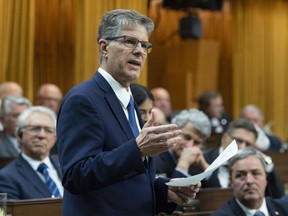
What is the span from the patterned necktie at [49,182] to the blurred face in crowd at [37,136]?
107mm

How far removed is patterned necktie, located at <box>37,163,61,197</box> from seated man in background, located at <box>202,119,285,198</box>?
1.28 meters

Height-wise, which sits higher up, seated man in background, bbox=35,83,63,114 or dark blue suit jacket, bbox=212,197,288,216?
seated man in background, bbox=35,83,63,114

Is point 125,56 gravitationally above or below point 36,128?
above

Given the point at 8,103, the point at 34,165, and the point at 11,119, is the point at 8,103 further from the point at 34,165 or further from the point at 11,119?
the point at 34,165

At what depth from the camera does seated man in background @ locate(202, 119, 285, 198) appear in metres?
5.56

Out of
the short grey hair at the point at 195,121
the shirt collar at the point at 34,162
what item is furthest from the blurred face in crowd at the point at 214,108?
the shirt collar at the point at 34,162

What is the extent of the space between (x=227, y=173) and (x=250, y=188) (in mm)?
1223

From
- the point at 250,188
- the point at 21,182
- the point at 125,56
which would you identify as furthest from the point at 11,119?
the point at 125,56

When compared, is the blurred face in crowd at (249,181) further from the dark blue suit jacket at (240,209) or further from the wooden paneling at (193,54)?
the wooden paneling at (193,54)

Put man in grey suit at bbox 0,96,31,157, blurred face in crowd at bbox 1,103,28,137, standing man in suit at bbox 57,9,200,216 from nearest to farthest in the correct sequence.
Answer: standing man in suit at bbox 57,9,200,216 → man in grey suit at bbox 0,96,31,157 → blurred face in crowd at bbox 1,103,28,137

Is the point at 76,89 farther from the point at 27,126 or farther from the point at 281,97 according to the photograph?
the point at 281,97

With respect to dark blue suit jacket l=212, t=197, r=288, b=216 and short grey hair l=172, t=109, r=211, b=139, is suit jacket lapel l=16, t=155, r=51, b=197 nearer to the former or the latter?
dark blue suit jacket l=212, t=197, r=288, b=216

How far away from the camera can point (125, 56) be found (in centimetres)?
267

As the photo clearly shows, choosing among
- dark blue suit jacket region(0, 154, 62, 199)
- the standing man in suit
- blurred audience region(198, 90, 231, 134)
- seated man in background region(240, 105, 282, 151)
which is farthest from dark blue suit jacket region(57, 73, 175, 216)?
blurred audience region(198, 90, 231, 134)
